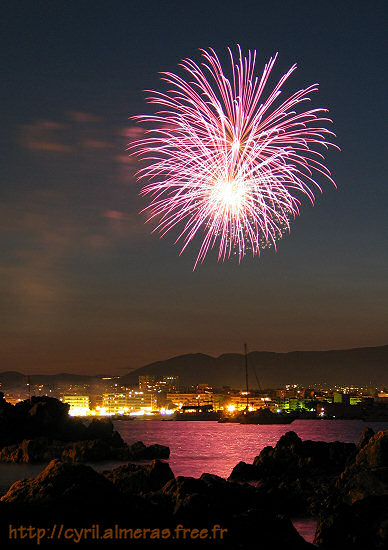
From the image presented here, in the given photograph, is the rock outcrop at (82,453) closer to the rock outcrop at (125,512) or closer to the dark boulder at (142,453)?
the dark boulder at (142,453)

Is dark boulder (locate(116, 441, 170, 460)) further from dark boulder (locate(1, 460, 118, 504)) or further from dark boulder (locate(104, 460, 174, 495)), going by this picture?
dark boulder (locate(1, 460, 118, 504))

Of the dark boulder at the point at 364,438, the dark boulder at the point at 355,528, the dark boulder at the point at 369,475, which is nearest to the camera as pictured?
the dark boulder at the point at 355,528

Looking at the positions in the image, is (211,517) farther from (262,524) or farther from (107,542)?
(107,542)

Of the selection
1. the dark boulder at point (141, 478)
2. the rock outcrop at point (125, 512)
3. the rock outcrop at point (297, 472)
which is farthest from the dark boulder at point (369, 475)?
the dark boulder at point (141, 478)

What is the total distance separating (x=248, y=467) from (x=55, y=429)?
44.4m

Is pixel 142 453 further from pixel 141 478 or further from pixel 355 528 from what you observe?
pixel 355 528

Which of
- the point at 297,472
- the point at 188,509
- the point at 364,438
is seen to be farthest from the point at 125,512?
the point at 297,472

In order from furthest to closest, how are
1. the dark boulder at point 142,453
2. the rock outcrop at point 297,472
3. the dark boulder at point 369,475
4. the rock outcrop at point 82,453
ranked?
the dark boulder at point 142,453 → the rock outcrop at point 82,453 → the rock outcrop at point 297,472 → the dark boulder at point 369,475

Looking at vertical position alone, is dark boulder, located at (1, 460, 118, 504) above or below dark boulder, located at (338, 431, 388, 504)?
above

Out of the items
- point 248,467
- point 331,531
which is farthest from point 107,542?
point 248,467

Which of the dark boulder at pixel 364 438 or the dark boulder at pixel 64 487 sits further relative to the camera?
the dark boulder at pixel 364 438

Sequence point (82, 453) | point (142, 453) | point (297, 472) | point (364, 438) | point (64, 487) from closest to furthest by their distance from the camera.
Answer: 1. point (64, 487)
2. point (364, 438)
3. point (297, 472)
4. point (82, 453)
5. point (142, 453)

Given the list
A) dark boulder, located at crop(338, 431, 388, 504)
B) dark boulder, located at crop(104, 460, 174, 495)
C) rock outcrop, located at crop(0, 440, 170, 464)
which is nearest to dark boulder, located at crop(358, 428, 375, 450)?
dark boulder, located at crop(338, 431, 388, 504)

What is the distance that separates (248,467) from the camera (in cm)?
4247
